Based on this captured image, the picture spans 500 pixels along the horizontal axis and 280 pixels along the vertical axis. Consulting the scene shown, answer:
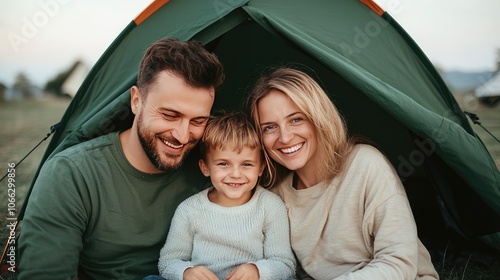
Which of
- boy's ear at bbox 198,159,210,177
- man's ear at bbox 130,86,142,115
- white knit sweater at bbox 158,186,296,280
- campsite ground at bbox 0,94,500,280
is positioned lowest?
campsite ground at bbox 0,94,500,280

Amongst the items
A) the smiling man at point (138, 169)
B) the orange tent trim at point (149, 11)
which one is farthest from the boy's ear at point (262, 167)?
the orange tent trim at point (149, 11)

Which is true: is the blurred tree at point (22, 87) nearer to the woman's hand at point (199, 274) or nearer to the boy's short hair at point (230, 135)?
the boy's short hair at point (230, 135)

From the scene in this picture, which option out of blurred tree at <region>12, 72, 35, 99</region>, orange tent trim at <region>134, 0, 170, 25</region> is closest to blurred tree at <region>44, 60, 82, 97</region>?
blurred tree at <region>12, 72, 35, 99</region>

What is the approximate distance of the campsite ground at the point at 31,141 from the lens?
2.81m

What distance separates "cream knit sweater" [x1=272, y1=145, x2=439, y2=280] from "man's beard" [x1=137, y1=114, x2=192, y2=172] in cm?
57

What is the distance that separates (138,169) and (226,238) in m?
0.51

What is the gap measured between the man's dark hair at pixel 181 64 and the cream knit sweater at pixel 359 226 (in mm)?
683

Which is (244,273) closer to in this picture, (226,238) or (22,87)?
(226,238)

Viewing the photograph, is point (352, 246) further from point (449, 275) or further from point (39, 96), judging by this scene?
point (39, 96)

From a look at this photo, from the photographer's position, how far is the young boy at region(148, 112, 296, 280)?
218cm

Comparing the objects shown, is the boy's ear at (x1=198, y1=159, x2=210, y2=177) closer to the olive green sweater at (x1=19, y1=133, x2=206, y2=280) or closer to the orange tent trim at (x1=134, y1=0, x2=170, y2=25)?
the olive green sweater at (x1=19, y1=133, x2=206, y2=280)

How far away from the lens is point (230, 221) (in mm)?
2219

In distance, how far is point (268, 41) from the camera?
3.33 meters

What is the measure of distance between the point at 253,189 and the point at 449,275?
1.26 meters
